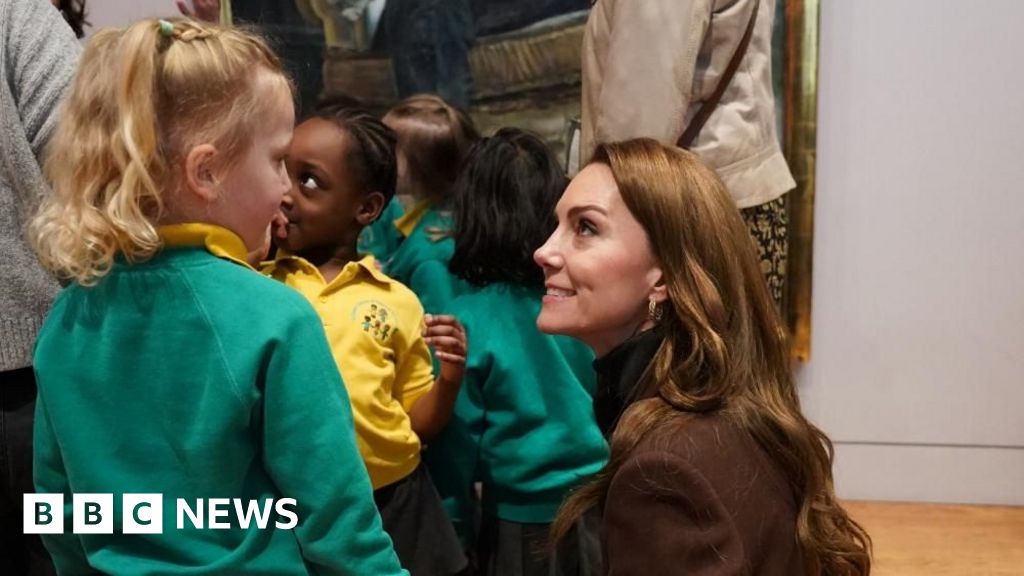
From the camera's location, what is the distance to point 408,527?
264cm

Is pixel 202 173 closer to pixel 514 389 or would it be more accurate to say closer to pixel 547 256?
pixel 547 256

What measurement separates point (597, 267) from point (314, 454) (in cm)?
69

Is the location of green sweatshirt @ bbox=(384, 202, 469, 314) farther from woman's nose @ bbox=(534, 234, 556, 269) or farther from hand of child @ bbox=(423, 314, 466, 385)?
woman's nose @ bbox=(534, 234, 556, 269)

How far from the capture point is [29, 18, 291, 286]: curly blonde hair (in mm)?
1498

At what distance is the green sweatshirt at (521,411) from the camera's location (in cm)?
283

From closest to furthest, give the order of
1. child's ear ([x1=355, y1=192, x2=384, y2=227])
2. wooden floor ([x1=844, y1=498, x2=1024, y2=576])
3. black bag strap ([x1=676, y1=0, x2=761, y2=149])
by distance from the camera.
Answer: child's ear ([x1=355, y1=192, x2=384, y2=227])
black bag strap ([x1=676, y1=0, x2=761, y2=149])
wooden floor ([x1=844, y1=498, x2=1024, y2=576])

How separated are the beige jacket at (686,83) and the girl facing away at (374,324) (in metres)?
0.64

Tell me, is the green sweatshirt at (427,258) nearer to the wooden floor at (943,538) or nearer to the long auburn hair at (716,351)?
the long auburn hair at (716,351)

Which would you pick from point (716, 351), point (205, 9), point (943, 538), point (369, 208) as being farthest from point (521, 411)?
point (205, 9)

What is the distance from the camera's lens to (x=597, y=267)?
200 centimetres

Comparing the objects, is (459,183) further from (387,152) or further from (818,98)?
(818,98)

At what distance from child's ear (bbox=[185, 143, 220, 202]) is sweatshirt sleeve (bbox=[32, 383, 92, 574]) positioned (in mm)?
385

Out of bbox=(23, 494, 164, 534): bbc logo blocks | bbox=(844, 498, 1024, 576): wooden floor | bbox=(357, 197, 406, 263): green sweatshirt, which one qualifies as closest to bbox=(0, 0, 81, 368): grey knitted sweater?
bbox=(23, 494, 164, 534): bbc logo blocks

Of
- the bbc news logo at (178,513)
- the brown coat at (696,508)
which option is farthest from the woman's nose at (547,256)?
the bbc news logo at (178,513)
